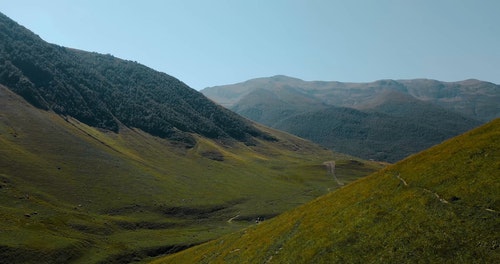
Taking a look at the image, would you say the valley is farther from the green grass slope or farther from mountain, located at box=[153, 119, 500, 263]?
the green grass slope

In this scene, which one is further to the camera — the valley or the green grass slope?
the green grass slope

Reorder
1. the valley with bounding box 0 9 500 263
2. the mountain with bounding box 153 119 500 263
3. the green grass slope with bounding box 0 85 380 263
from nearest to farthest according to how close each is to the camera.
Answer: the mountain with bounding box 153 119 500 263, the valley with bounding box 0 9 500 263, the green grass slope with bounding box 0 85 380 263

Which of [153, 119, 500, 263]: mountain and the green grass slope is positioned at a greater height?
[153, 119, 500, 263]: mountain

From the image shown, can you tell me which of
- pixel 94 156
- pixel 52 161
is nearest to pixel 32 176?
pixel 52 161

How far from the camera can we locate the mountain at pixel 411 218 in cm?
2955

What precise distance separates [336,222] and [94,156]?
578ft

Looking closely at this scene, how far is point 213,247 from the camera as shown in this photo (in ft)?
197

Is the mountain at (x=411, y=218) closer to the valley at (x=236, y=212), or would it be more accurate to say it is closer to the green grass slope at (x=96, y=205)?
the valley at (x=236, y=212)

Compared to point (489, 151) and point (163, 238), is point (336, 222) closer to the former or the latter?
point (489, 151)

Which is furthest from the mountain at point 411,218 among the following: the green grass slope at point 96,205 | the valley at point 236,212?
the green grass slope at point 96,205

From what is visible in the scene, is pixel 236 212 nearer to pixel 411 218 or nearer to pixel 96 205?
pixel 96 205

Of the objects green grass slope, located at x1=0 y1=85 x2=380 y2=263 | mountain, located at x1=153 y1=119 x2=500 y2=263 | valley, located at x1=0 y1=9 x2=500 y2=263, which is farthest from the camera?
green grass slope, located at x1=0 y1=85 x2=380 y2=263

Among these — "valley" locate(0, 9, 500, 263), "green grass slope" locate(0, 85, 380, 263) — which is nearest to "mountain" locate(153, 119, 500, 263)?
"valley" locate(0, 9, 500, 263)

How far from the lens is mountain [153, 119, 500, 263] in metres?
29.5
